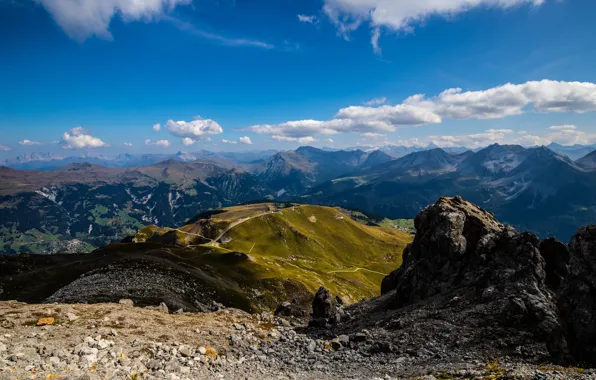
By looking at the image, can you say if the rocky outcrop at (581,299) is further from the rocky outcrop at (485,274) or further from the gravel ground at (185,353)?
the gravel ground at (185,353)

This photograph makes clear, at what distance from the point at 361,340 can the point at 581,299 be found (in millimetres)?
20001

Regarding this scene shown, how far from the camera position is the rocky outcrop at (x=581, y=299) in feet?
86.9

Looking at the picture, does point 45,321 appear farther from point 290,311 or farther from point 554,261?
point 554,261

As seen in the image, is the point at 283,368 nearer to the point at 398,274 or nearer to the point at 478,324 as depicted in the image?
the point at 478,324

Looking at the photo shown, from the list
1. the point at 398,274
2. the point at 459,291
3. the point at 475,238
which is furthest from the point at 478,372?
the point at 398,274

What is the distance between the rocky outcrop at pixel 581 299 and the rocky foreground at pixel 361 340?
8cm

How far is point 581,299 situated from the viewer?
28609 millimetres

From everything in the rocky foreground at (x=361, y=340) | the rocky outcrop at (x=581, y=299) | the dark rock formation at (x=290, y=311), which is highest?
the rocky outcrop at (x=581, y=299)

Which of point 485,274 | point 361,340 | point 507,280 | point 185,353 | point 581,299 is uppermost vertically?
point 581,299

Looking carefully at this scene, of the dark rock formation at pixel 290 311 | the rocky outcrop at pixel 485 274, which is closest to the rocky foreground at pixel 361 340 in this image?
the rocky outcrop at pixel 485 274

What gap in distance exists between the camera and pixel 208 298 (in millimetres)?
81250

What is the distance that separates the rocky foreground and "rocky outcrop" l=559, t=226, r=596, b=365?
3.0 inches

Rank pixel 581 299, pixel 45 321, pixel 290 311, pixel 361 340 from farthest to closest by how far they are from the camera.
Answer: pixel 290 311, pixel 361 340, pixel 581 299, pixel 45 321

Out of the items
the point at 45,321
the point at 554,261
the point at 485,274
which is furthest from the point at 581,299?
the point at 45,321
